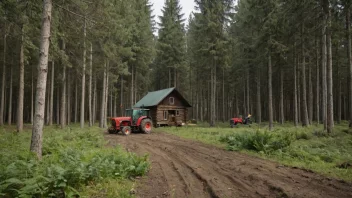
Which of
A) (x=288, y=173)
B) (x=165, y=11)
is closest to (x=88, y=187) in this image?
(x=288, y=173)

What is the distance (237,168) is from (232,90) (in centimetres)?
3042

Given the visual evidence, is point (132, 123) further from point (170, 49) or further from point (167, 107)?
point (170, 49)

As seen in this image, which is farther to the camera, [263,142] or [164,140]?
[164,140]

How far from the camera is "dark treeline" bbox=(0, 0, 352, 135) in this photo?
10883 millimetres

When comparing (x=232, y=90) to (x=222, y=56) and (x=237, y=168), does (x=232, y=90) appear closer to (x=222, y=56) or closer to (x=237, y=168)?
(x=222, y=56)

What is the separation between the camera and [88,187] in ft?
15.0

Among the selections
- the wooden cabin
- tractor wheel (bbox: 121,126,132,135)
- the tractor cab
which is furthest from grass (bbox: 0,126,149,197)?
the wooden cabin

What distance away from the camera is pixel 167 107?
26.6 meters

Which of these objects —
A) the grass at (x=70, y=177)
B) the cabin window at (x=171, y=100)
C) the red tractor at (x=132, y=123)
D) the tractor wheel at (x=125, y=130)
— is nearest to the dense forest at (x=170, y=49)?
the grass at (x=70, y=177)

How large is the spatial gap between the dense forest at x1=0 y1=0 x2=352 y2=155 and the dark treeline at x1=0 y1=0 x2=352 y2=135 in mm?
96

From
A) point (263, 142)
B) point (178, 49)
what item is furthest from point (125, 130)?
point (178, 49)

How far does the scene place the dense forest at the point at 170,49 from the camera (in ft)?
32.6

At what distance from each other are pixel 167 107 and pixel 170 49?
853cm

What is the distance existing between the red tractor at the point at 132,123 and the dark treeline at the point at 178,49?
3371 millimetres
